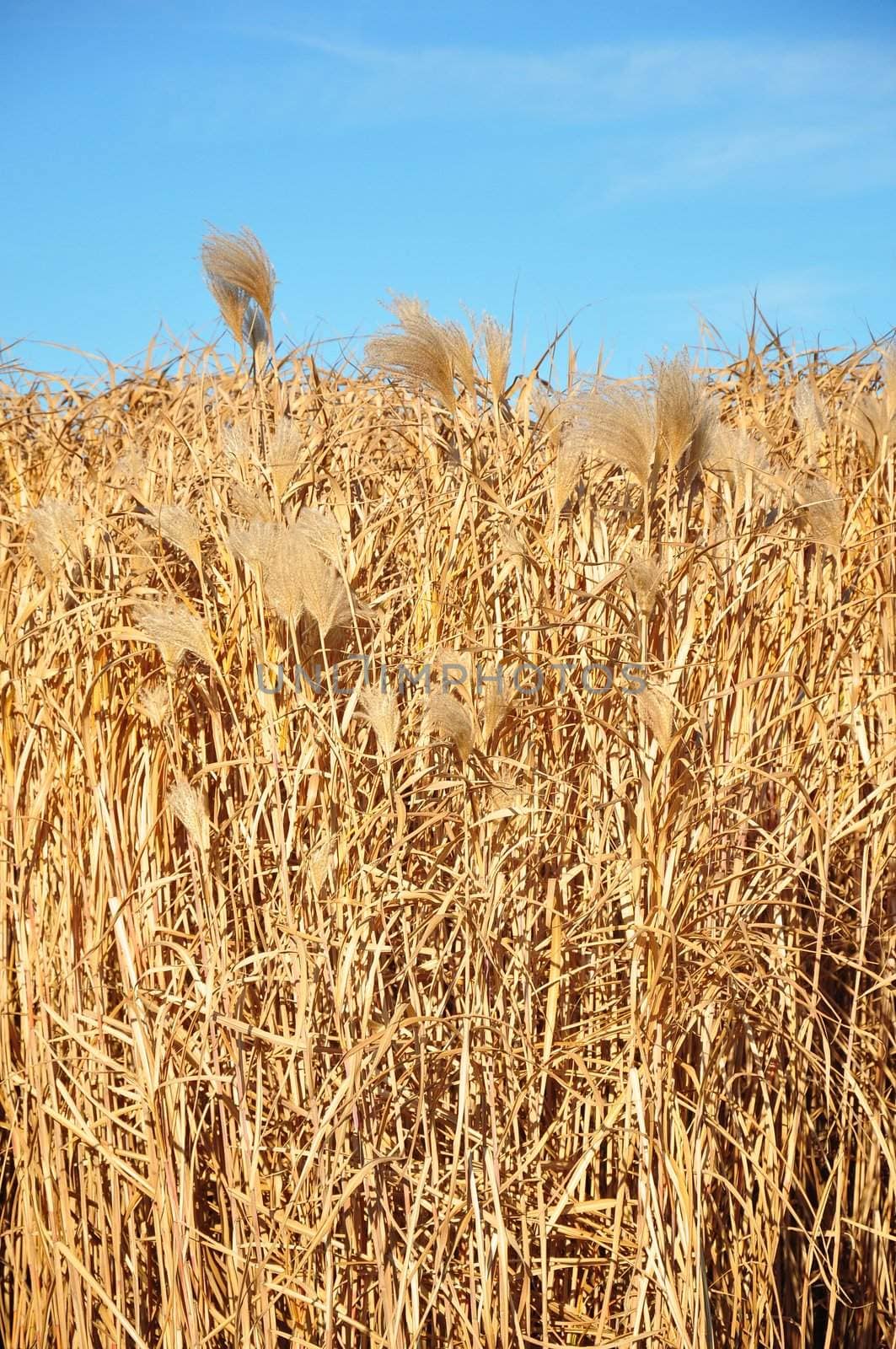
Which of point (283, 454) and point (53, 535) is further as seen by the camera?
point (53, 535)

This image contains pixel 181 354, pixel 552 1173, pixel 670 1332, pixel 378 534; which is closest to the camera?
pixel 670 1332

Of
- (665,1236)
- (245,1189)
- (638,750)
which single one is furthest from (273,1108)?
(638,750)

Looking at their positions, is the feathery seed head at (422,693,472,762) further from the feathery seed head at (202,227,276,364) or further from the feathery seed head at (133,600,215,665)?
the feathery seed head at (202,227,276,364)

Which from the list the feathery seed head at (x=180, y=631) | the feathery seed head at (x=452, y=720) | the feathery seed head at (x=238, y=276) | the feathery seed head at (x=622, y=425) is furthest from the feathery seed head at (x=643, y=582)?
the feathery seed head at (x=238, y=276)

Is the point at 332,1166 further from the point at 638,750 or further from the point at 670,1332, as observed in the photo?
the point at 638,750

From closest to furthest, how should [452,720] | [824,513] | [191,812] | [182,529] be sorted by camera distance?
[452,720]
[191,812]
[182,529]
[824,513]

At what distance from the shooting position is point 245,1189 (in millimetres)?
1279

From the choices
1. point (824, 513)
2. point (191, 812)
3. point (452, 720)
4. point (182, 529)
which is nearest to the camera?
point (452, 720)

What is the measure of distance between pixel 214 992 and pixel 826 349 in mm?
1927

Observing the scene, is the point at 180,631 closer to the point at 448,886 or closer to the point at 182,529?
the point at 182,529

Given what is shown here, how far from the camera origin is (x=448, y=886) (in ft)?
4.33

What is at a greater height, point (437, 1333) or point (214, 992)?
point (214, 992)

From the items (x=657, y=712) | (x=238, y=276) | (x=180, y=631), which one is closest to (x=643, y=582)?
(x=657, y=712)

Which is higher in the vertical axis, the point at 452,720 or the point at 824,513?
the point at 824,513
